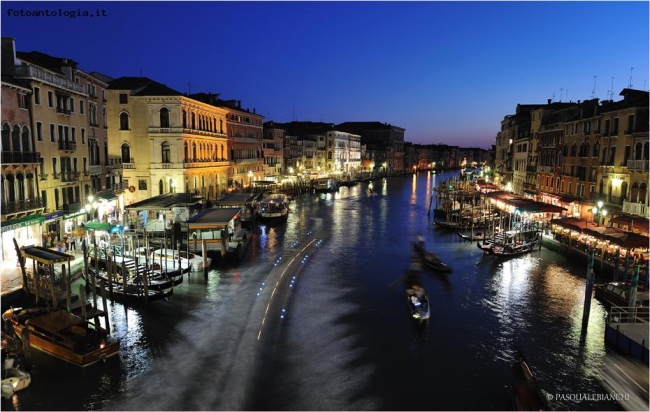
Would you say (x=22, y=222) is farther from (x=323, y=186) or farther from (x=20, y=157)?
(x=323, y=186)

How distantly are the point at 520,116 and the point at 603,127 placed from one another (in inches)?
1323

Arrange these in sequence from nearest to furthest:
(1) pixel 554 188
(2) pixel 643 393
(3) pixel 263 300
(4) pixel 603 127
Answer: (2) pixel 643 393, (3) pixel 263 300, (4) pixel 603 127, (1) pixel 554 188

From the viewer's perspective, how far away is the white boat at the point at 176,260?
2669 cm

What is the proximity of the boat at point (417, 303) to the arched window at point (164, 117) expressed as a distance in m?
31.5

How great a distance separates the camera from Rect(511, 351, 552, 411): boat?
541 inches

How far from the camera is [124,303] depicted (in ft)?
70.1

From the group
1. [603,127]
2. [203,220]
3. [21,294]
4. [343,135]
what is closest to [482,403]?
[21,294]

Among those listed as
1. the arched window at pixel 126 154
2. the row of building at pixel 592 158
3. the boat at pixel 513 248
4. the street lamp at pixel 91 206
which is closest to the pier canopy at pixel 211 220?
the street lamp at pixel 91 206

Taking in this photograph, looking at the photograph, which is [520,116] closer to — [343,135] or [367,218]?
[367,218]

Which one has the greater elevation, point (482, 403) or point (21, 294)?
point (21, 294)

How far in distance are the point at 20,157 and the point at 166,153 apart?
2184cm

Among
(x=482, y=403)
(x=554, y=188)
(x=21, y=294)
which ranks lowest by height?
(x=482, y=403)

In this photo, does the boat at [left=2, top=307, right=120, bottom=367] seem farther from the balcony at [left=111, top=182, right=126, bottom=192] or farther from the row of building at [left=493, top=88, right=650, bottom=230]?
the row of building at [left=493, top=88, right=650, bottom=230]

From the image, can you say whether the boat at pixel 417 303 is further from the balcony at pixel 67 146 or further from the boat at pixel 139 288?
the balcony at pixel 67 146
